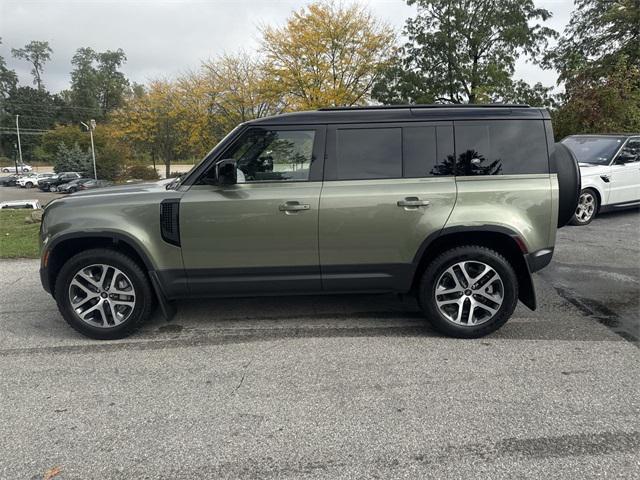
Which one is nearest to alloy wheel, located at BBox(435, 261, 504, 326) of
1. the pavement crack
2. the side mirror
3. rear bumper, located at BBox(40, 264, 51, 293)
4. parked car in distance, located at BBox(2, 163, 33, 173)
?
the pavement crack

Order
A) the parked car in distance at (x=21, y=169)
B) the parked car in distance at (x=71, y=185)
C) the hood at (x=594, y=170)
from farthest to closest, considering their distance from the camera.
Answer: the parked car in distance at (x=21, y=169)
the parked car in distance at (x=71, y=185)
the hood at (x=594, y=170)

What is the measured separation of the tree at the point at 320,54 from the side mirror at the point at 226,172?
1809 centimetres

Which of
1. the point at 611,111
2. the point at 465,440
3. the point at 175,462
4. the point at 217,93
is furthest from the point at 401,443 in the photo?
the point at 217,93

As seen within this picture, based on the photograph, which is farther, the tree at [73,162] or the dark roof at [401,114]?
the tree at [73,162]

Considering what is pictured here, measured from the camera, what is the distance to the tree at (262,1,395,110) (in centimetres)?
2089

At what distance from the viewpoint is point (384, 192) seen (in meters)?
3.70

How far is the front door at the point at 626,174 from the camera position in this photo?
28.1 ft

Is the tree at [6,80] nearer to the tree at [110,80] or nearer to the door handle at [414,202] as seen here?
the tree at [110,80]

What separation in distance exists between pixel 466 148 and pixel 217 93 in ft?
80.9

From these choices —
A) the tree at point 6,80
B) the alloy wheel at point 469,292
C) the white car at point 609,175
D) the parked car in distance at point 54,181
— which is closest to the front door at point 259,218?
the alloy wheel at point 469,292

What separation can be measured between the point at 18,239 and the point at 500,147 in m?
8.40

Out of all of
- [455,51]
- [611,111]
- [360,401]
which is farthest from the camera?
[455,51]

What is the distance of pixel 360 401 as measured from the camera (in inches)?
115

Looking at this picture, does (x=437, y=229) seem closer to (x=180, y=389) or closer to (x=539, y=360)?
(x=539, y=360)
